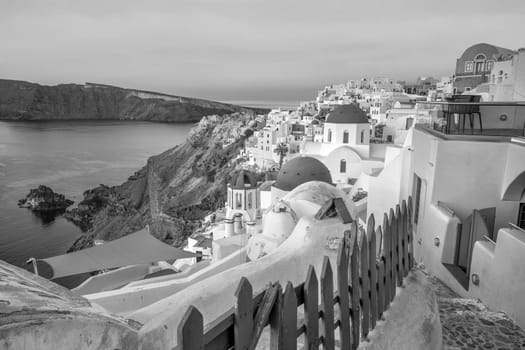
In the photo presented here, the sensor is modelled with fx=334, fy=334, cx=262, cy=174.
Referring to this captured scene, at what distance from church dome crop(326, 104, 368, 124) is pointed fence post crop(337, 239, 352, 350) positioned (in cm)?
2138

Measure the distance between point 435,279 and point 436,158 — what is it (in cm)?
202

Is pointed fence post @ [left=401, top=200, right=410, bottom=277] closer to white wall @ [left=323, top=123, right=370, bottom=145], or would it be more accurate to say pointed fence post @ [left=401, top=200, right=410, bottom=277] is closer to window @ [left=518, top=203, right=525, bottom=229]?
window @ [left=518, top=203, right=525, bottom=229]

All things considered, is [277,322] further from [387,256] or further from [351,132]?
[351,132]

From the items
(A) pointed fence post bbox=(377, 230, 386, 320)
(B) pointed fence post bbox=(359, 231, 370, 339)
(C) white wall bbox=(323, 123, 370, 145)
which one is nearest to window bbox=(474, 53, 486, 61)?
(C) white wall bbox=(323, 123, 370, 145)

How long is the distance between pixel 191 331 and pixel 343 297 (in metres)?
1.38

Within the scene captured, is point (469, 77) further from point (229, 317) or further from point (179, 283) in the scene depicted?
point (229, 317)

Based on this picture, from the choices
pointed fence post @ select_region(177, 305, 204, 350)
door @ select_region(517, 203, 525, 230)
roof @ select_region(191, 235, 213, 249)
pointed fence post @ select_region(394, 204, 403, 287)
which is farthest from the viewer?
roof @ select_region(191, 235, 213, 249)

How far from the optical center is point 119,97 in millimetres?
161000

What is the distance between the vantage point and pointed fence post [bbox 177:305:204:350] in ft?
4.40

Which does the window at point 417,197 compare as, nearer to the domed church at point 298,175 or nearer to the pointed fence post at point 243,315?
the pointed fence post at point 243,315

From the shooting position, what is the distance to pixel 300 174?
1590cm

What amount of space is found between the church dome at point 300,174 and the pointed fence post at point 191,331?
14.4 metres

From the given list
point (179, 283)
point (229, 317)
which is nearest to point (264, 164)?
point (179, 283)

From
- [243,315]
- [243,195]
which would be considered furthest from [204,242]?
[243,315]
